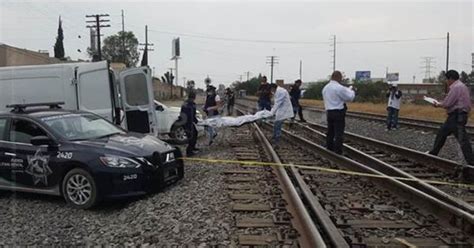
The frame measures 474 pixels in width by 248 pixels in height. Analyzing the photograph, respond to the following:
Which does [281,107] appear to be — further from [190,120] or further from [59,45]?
[59,45]

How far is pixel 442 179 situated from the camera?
876 centimetres

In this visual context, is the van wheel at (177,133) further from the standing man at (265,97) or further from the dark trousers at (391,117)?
the dark trousers at (391,117)

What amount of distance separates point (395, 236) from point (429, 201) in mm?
1190

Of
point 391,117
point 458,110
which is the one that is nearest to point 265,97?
point 391,117

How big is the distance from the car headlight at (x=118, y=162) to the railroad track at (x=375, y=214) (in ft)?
7.55

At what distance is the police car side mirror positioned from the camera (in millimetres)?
7984

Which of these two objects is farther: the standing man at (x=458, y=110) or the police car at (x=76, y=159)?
the standing man at (x=458, y=110)

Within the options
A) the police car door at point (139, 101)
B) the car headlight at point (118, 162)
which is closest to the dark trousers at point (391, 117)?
the police car door at point (139, 101)

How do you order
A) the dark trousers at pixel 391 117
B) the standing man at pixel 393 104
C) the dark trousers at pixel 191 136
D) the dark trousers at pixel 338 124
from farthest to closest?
→ the dark trousers at pixel 391 117 < the standing man at pixel 393 104 < the dark trousers at pixel 191 136 < the dark trousers at pixel 338 124

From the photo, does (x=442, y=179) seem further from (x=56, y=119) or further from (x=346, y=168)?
(x=56, y=119)

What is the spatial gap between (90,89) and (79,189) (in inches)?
193

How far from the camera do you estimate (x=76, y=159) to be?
25.4ft

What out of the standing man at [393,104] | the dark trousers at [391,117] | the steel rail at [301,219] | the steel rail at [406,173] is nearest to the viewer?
the steel rail at [301,219]

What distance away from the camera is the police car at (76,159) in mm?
7637
